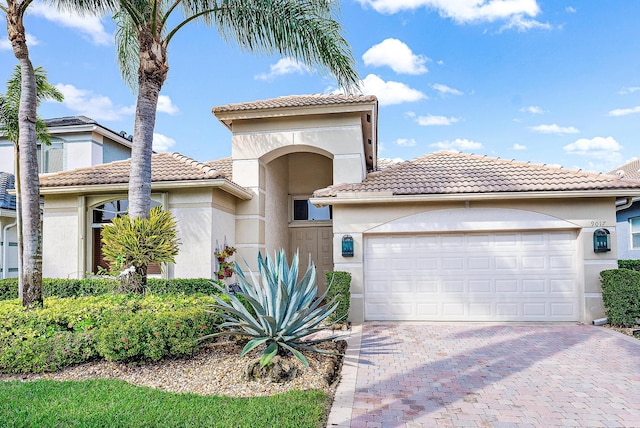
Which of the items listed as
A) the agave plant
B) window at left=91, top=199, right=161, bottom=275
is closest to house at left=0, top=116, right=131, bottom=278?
window at left=91, top=199, right=161, bottom=275

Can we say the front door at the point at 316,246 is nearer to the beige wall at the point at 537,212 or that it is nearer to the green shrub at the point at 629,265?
the beige wall at the point at 537,212

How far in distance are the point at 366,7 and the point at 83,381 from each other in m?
13.3

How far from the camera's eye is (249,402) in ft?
15.2

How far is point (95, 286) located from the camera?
10359mm

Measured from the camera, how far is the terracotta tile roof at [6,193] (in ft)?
45.7

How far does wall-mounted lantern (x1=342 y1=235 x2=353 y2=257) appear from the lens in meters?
10.1

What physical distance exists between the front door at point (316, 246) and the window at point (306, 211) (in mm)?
395

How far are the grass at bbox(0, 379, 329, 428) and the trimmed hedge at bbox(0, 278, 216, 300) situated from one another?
15.9 feet

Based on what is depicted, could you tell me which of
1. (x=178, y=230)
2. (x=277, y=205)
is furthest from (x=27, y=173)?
(x=277, y=205)

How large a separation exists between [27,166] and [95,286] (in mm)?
4089

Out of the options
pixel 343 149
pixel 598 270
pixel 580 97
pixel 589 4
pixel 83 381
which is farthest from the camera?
pixel 580 97

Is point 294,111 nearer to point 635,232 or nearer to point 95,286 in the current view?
point 95,286

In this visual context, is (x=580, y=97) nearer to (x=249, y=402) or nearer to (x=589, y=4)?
(x=589, y=4)

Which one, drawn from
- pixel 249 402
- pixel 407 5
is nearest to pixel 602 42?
pixel 407 5
